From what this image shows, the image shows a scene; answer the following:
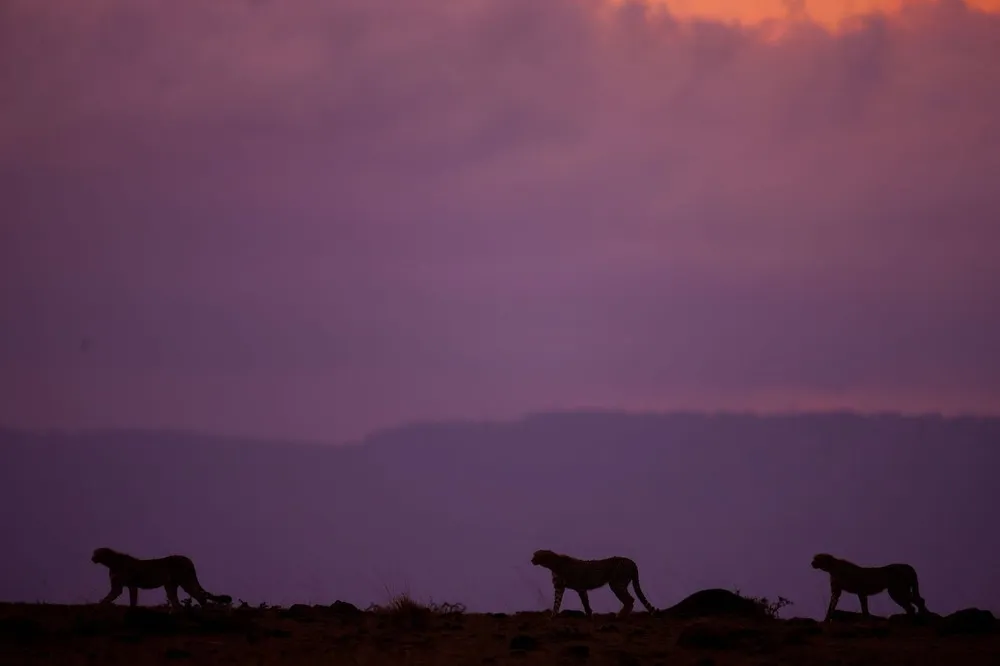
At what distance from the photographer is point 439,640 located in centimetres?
2219

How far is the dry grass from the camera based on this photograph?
1972cm

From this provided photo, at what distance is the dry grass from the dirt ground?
1.0 inches

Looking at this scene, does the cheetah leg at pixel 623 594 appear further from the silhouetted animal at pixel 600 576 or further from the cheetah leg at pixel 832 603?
the cheetah leg at pixel 832 603

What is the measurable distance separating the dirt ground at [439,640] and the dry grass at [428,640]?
0.02 metres

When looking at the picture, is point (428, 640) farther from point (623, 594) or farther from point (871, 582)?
point (871, 582)

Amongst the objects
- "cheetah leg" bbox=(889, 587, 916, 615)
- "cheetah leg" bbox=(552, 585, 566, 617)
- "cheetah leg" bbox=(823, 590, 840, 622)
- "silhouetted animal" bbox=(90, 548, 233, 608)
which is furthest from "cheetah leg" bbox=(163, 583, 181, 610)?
"cheetah leg" bbox=(889, 587, 916, 615)

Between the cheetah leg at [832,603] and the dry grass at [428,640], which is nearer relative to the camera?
the dry grass at [428,640]

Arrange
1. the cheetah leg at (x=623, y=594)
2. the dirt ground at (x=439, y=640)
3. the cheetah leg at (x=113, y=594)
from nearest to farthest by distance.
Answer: the dirt ground at (x=439, y=640)
the cheetah leg at (x=113, y=594)
the cheetah leg at (x=623, y=594)

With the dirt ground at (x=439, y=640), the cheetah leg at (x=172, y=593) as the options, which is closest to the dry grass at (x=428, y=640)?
the dirt ground at (x=439, y=640)

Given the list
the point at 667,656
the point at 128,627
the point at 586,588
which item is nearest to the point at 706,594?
the point at 586,588

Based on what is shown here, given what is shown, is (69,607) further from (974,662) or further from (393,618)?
(974,662)

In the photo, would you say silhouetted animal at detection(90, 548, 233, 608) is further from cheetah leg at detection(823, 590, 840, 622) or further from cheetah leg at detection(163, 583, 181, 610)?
cheetah leg at detection(823, 590, 840, 622)

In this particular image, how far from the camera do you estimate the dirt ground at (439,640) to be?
19.7 metres

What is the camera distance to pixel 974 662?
64.2ft
